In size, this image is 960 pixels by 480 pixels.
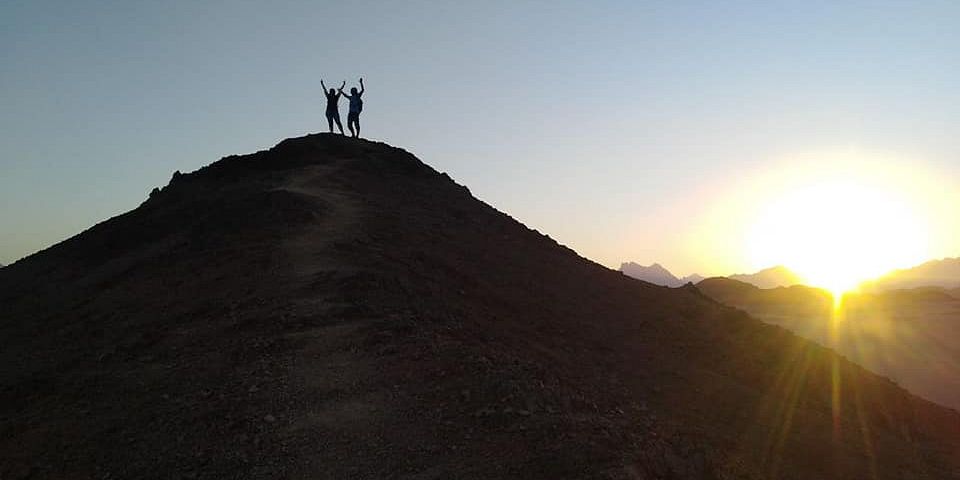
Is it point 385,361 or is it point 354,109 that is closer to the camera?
point 385,361

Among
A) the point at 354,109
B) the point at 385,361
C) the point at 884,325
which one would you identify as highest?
the point at 354,109

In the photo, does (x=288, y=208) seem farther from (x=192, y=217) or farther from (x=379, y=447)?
(x=379, y=447)

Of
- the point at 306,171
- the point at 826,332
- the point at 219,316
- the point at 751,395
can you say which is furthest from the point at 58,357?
the point at 826,332

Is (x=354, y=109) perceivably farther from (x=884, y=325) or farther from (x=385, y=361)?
(x=884, y=325)

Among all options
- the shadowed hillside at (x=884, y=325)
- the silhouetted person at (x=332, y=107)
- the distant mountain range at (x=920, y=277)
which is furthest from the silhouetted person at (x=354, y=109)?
the distant mountain range at (x=920, y=277)

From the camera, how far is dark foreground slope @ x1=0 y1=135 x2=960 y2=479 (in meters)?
7.04

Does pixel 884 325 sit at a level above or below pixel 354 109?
below

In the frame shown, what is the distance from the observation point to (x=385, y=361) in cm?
878

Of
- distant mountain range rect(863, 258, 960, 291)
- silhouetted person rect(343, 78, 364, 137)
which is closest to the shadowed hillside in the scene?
silhouetted person rect(343, 78, 364, 137)

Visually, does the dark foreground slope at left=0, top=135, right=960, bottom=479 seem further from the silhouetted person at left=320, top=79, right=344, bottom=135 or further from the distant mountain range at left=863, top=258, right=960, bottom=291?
the distant mountain range at left=863, top=258, right=960, bottom=291

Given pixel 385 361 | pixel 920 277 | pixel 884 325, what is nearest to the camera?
pixel 385 361

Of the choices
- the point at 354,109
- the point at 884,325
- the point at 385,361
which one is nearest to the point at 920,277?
the point at 884,325

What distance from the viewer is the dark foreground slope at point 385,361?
7043 millimetres

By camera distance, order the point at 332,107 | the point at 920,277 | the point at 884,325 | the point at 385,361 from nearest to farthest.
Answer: the point at 385,361 < the point at 332,107 < the point at 884,325 < the point at 920,277
